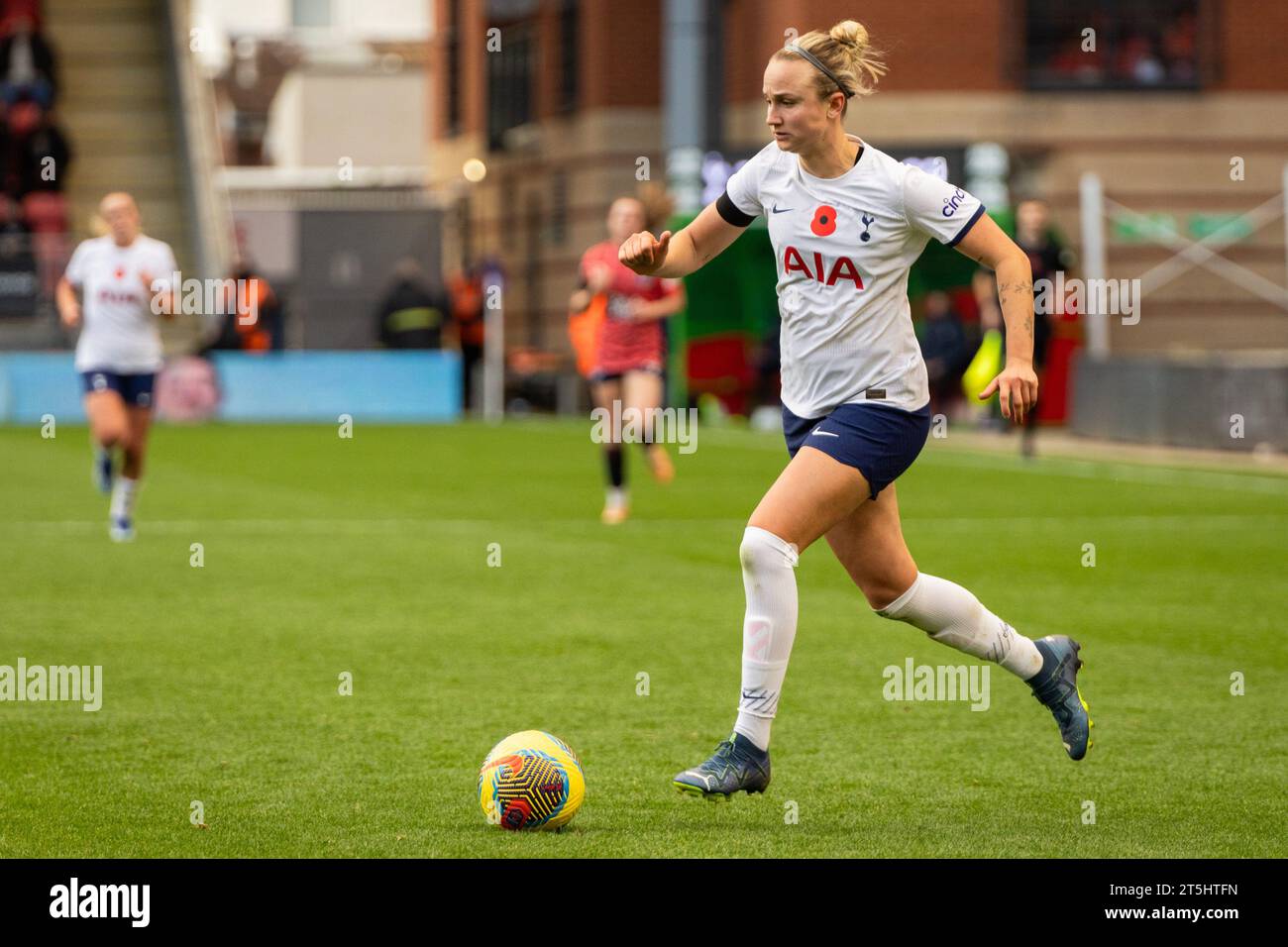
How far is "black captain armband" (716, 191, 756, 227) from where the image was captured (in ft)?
22.3

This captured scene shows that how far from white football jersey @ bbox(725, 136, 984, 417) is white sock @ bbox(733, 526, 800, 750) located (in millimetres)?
473

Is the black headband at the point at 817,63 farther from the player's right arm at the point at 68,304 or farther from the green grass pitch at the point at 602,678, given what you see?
the player's right arm at the point at 68,304

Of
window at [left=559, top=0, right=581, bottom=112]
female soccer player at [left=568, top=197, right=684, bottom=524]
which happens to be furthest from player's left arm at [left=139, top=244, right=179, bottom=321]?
window at [left=559, top=0, right=581, bottom=112]

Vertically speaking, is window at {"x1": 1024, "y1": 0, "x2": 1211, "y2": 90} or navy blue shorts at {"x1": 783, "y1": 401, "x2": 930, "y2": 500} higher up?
window at {"x1": 1024, "y1": 0, "x2": 1211, "y2": 90}

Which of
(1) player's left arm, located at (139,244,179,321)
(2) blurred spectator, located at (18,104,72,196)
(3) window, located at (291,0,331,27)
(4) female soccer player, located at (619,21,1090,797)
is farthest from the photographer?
(3) window, located at (291,0,331,27)

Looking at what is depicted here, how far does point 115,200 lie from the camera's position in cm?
1517

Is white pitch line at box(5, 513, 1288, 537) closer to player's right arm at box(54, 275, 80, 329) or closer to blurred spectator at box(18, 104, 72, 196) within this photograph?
player's right arm at box(54, 275, 80, 329)

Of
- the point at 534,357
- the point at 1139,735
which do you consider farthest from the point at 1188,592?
the point at 534,357

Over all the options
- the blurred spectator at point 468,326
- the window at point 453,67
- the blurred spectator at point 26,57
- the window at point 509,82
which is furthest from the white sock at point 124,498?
the window at point 453,67

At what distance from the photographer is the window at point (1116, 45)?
108ft

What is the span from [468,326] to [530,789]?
27517mm

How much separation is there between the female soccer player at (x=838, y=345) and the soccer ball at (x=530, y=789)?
32 centimetres
